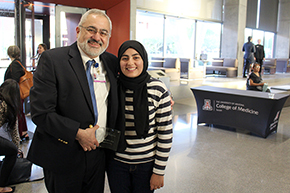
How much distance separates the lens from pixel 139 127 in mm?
1449

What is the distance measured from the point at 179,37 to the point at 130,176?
39.4 feet

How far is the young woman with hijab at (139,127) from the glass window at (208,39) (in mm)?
12244

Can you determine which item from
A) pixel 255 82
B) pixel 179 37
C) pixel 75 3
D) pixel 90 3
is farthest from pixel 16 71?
pixel 179 37

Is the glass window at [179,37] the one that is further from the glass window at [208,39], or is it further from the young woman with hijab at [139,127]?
the young woman with hijab at [139,127]

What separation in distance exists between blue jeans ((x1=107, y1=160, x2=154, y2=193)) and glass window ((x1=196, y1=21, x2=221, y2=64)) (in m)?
12.3

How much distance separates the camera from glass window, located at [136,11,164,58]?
37.3ft

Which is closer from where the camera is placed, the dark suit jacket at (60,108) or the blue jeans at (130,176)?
the dark suit jacket at (60,108)

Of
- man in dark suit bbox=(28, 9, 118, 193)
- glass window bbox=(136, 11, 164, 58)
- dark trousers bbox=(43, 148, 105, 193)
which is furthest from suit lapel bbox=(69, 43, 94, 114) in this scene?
glass window bbox=(136, 11, 164, 58)

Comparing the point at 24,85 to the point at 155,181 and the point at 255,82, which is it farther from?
the point at 255,82

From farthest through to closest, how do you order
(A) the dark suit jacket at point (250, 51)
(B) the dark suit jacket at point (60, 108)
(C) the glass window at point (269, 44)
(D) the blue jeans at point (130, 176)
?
(C) the glass window at point (269, 44)
(A) the dark suit jacket at point (250, 51)
(D) the blue jeans at point (130, 176)
(B) the dark suit jacket at point (60, 108)

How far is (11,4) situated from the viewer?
16.4 ft

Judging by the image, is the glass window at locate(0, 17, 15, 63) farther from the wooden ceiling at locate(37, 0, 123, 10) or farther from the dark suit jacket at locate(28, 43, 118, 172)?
the dark suit jacket at locate(28, 43, 118, 172)

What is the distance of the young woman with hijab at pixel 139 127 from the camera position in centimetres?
144

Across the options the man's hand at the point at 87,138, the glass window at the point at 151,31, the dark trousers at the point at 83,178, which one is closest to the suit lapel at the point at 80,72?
the man's hand at the point at 87,138
